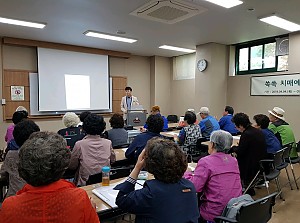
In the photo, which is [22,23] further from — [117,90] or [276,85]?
[276,85]

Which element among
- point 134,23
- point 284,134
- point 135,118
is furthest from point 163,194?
point 135,118

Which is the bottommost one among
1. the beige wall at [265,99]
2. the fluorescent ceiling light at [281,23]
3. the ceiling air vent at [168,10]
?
the beige wall at [265,99]

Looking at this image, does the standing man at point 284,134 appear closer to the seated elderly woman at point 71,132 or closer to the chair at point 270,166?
the chair at point 270,166

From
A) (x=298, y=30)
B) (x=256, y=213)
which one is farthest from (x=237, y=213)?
(x=298, y=30)

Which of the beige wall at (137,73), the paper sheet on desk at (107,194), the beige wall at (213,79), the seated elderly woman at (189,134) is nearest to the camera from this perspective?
the paper sheet on desk at (107,194)

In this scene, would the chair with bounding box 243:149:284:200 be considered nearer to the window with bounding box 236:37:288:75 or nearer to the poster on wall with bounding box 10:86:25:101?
the window with bounding box 236:37:288:75

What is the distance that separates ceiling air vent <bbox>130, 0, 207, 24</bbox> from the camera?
370 cm

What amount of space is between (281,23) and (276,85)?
1.69 meters

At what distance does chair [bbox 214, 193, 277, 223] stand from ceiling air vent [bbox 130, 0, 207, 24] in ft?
10.0

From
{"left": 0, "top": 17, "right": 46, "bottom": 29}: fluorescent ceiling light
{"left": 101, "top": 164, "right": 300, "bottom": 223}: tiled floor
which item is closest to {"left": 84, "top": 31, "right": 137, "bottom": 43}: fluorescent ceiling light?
{"left": 0, "top": 17, "right": 46, "bottom": 29}: fluorescent ceiling light

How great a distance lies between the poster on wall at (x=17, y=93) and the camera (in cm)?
626

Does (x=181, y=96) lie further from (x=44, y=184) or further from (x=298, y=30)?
(x=44, y=184)

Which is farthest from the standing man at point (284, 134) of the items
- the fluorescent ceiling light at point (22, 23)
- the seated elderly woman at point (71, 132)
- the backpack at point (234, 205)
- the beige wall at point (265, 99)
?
the fluorescent ceiling light at point (22, 23)

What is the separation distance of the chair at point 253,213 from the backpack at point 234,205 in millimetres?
48
